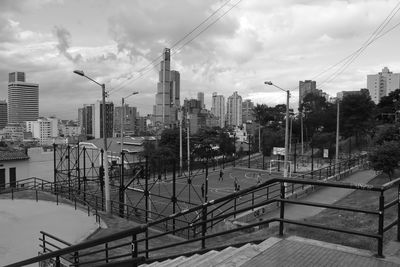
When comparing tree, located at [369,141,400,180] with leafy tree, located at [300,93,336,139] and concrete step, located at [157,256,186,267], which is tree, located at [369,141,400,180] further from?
leafy tree, located at [300,93,336,139]

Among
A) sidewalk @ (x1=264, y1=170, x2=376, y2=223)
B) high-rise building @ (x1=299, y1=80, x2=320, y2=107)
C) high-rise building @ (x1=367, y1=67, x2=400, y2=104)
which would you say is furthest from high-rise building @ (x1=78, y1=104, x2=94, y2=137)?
sidewalk @ (x1=264, y1=170, x2=376, y2=223)

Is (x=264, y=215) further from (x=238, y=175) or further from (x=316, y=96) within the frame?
(x=316, y=96)

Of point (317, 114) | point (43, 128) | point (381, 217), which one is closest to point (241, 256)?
point (381, 217)

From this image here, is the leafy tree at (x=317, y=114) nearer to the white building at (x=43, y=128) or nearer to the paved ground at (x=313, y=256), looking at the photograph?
the paved ground at (x=313, y=256)

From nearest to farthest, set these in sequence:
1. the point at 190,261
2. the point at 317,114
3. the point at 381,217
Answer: the point at 381,217
the point at 190,261
the point at 317,114

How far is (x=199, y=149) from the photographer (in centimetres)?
5809

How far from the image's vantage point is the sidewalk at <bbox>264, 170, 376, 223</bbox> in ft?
56.7

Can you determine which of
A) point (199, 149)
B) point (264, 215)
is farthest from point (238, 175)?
point (264, 215)

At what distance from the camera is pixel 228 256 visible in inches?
187

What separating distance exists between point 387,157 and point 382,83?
12475 centimetres

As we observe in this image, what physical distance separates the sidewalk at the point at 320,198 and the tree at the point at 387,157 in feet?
6.65

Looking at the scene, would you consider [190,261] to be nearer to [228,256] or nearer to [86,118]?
[228,256]

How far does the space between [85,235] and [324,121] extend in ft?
199

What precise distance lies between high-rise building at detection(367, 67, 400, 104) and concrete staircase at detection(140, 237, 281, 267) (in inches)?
5193
